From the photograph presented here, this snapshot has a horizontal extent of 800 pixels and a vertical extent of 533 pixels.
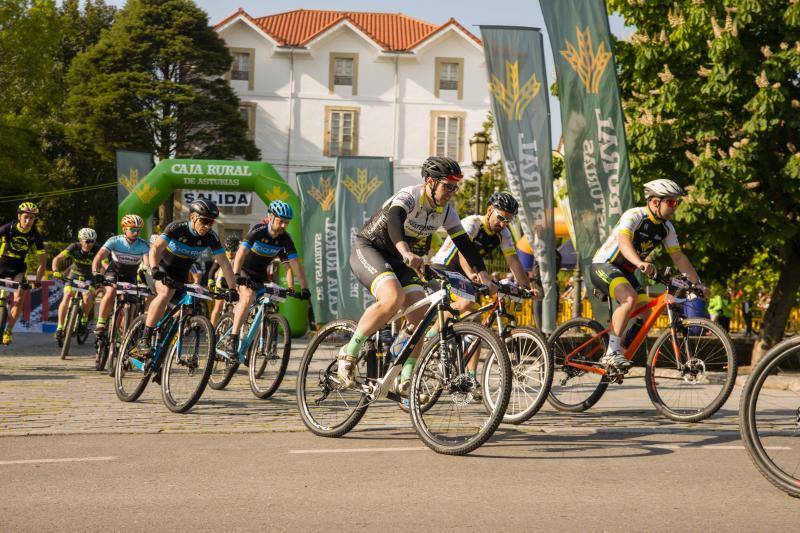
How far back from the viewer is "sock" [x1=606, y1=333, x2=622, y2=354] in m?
8.51

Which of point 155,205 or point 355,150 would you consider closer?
point 155,205

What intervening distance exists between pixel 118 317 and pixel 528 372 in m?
7.13

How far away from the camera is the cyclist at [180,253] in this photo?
9281mm

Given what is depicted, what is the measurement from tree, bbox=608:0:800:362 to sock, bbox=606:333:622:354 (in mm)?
6238

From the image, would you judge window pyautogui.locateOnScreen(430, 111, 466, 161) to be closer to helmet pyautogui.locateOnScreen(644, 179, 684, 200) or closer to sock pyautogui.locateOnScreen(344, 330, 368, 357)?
helmet pyautogui.locateOnScreen(644, 179, 684, 200)

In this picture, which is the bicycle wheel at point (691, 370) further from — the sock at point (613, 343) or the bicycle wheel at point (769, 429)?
the bicycle wheel at point (769, 429)

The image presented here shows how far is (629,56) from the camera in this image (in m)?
16.2

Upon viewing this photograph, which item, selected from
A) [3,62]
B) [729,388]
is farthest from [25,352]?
[3,62]

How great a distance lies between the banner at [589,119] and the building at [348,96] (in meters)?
40.7

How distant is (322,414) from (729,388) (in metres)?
3.28

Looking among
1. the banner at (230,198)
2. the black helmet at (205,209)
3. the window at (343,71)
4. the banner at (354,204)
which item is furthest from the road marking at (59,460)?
the window at (343,71)

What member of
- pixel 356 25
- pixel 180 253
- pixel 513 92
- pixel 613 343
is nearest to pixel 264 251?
pixel 180 253

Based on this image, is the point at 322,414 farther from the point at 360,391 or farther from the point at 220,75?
the point at 220,75

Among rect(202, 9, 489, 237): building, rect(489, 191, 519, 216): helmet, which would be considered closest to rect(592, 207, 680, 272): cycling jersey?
rect(489, 191, 519, 216): helmet
